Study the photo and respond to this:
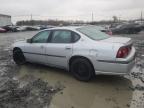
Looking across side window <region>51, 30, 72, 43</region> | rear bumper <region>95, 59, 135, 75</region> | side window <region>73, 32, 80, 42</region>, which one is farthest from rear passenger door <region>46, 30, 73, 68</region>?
rear bumper <region>95, 59, 135, 75</region>

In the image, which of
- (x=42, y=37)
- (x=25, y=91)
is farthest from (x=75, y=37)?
(x=25, y=91)

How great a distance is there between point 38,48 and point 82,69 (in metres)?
1.85

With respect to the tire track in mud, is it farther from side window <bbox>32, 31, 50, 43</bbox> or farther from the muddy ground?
side window <bbox>32, 31, 50, 43</bbox>

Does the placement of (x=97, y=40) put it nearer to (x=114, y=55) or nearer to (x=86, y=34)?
(x=86, y=34)

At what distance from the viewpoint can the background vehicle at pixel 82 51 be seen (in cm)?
493

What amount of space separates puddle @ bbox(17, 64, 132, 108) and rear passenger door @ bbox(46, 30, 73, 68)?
1.60 ft

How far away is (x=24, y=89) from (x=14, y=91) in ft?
0.85

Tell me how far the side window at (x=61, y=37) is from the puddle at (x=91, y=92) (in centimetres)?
111

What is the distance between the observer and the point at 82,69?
5508 mm

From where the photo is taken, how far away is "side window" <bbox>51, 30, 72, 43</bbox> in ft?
19.2

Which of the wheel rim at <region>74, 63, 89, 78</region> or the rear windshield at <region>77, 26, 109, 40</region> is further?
the rear windshield at <region>77, 26, 109, 40</region>

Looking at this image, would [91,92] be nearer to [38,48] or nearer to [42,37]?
[38,48]

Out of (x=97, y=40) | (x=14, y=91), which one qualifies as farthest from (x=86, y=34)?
(x=14, y=91)

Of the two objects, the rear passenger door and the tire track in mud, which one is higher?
the rear passenger door
